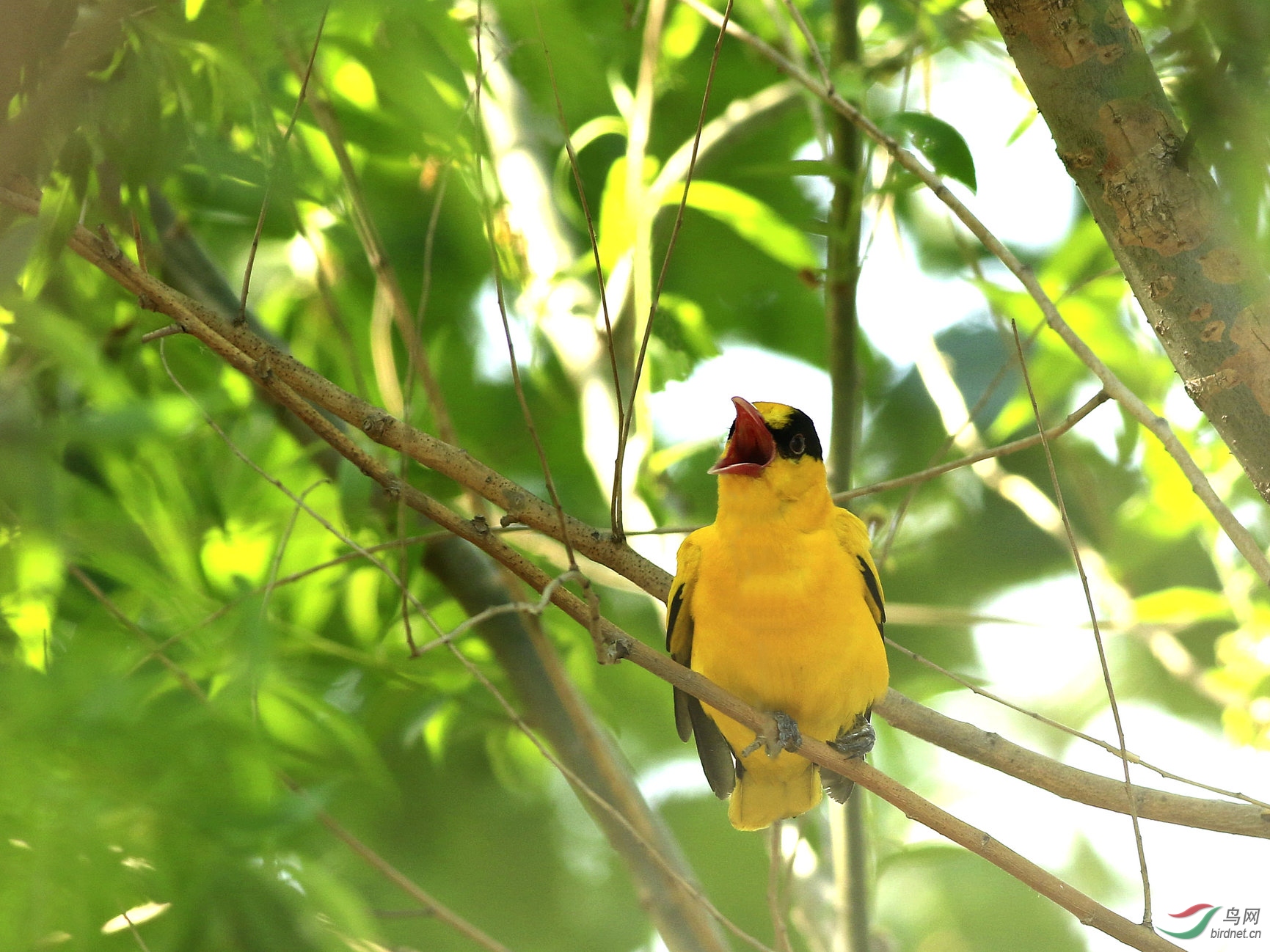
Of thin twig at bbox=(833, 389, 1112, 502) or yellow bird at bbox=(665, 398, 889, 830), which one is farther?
yellow bird at bbox=(665, 398, 889, 830)

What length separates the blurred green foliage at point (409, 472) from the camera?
4.64 feet

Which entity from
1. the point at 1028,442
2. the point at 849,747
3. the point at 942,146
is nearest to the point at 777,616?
the point at 849,747

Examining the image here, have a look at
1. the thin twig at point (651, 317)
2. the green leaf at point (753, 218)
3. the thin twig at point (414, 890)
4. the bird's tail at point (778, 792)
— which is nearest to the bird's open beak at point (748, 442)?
the green leaf at point (753, 218)

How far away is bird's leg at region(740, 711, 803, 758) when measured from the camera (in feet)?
8.16

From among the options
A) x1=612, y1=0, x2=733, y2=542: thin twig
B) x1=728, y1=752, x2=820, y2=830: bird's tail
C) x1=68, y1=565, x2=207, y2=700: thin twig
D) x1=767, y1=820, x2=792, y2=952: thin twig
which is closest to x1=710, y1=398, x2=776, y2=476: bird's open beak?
x1=728, y1=752, x2=820, y2=830: bird's tail

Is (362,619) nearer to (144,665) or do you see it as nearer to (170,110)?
(144,665)

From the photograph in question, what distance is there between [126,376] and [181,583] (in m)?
0.67

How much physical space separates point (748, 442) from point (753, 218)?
803mm

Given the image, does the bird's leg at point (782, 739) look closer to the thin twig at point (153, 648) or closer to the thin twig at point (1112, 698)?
the thin twig at point (1112, 698)

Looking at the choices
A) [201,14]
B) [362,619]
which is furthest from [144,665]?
[362,619]

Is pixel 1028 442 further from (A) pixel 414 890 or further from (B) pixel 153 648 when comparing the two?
(B) pixel 153 648

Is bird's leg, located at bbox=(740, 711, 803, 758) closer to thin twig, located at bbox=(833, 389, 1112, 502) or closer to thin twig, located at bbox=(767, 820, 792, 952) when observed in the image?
thin twig, located at bbox=(767, 820, 792, 952)

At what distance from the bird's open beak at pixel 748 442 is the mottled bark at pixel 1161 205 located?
4.54 feet

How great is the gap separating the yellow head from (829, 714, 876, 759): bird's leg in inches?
26.6
